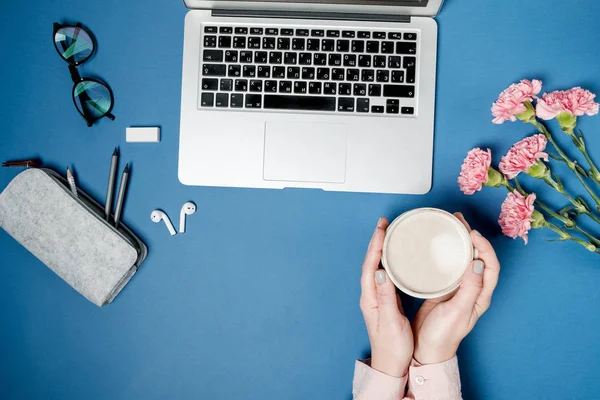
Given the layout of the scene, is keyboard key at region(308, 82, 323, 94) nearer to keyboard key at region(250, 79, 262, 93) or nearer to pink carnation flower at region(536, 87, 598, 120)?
keyboard key at region(250, 79, 262, 93)

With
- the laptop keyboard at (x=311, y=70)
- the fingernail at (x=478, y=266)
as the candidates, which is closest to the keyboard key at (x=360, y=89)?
the laptop keyboard at (x=311, y=70)

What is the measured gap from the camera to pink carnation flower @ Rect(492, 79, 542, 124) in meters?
0.75

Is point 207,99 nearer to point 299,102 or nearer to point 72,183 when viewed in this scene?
point 299,102

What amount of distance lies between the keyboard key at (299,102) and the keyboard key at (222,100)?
0.07m

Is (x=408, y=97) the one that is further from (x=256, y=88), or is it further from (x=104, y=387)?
(x=104, y=387)

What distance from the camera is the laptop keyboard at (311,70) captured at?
81cm

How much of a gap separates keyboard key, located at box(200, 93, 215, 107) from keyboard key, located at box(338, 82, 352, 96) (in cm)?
21

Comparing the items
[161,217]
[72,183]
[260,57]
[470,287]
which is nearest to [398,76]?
[260,57]

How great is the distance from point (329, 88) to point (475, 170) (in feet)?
0.88

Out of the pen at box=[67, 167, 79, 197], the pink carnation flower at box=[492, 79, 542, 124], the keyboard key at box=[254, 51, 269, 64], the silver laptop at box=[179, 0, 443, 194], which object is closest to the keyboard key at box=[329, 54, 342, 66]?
the silver laptop at box=[179, 0, 443, 194]

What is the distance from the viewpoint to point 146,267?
0.86m

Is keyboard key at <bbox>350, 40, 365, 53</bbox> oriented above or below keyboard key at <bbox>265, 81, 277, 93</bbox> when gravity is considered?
above

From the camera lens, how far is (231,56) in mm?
821

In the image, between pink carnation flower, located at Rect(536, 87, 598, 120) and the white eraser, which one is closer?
pink carnation flower, located at Rect(536, 87, 598, 120)
